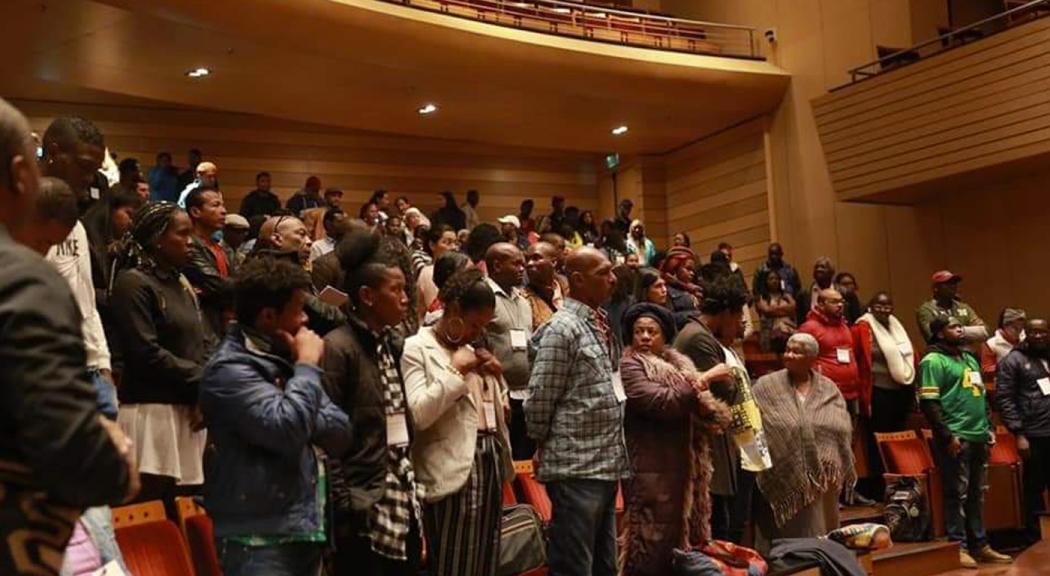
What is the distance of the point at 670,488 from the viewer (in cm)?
428

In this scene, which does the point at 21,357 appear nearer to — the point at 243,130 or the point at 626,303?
the point at 626,303

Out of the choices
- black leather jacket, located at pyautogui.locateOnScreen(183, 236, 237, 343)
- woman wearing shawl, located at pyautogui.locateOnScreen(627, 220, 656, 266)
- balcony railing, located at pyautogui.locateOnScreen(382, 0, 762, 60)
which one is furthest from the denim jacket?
woman wearing shawl, located at pyautogui.locateOnScreen(627, 220, 656, 266)

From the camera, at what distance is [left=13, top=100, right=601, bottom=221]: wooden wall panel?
12.1 meters

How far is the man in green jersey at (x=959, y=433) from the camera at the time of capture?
6.62 metres

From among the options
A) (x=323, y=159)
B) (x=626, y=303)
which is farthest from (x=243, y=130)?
(x=626, y=303)

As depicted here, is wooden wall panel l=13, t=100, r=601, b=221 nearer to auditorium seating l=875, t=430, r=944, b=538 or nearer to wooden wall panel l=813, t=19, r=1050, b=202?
wooden wall panel l=813, t=19, r=1050, b=202

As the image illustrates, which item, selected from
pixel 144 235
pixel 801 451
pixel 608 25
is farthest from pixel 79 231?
pixel 608 25

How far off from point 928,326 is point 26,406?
6577mm

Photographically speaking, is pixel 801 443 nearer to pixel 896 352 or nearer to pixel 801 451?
pixel 801 451

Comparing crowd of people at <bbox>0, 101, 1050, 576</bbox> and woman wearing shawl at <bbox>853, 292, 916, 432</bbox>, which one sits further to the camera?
woman wearing shawl at <bbox>853, 292, 916, 432</bbox>

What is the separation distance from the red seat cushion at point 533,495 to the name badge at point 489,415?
4.04 ft

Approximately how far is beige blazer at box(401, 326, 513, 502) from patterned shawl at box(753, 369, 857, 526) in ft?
7.60

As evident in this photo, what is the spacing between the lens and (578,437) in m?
3.73

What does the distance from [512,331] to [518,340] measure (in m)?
0.05
